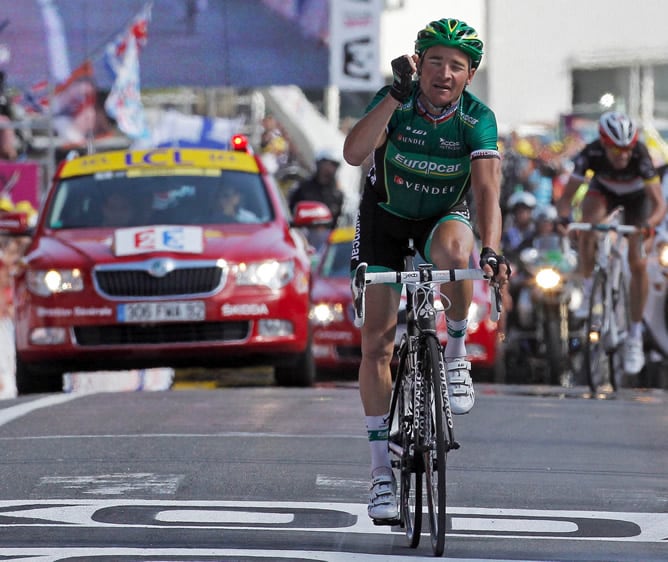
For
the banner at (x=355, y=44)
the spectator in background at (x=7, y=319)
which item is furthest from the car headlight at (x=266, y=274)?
the banner at (x=355, y=44)

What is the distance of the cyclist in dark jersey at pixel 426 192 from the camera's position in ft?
24.2

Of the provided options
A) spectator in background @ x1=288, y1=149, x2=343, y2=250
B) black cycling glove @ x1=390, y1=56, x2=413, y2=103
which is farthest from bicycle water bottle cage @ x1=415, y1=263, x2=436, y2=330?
spectator in background @ x1=288, y1=149, x2=343, y2=250

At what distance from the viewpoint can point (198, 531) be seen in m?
7.45

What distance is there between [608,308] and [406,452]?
7.90 meters

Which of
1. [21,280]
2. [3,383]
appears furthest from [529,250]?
[21,280]

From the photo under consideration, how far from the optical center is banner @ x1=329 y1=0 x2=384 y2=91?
26672 mm

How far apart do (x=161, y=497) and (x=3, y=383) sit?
335 inches

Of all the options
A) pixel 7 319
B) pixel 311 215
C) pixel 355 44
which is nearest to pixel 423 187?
pixel 311 215

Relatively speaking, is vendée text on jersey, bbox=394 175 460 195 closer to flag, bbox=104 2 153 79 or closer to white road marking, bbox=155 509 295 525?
white road marking, bbox=155 509 295 525

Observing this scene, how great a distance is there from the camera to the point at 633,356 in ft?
49.8

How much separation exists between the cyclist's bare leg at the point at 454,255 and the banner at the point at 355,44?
746 inches

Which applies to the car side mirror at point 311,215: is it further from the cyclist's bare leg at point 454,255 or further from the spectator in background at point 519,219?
the spectator in background at point 519,219

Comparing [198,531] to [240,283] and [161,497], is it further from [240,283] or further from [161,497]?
[240,283]

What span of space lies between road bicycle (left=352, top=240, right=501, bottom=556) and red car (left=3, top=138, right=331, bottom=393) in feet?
18.9
